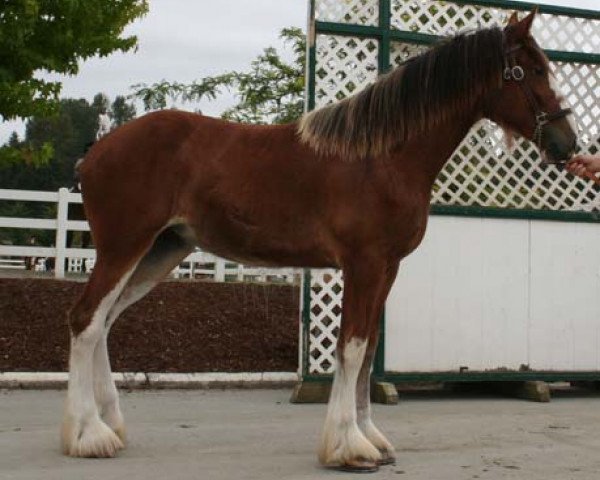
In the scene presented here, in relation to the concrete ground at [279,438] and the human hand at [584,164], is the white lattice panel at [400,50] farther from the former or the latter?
the concrete ground at [279,438]

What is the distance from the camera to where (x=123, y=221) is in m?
4.92

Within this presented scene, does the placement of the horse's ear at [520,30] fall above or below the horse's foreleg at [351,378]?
above

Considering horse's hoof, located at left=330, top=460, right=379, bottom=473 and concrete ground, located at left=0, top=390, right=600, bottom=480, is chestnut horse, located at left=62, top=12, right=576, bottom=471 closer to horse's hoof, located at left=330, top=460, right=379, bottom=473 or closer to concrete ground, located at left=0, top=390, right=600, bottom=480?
horse's hoof, located at left=330, top=460, right=379, bottom=473

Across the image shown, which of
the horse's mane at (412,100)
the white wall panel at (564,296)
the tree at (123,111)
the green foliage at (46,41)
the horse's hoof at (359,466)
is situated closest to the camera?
the horse's hoof at (359,466)

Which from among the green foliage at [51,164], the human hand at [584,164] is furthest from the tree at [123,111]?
the human hand at [584,164]

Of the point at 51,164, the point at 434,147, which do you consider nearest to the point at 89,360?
the point at 434,147

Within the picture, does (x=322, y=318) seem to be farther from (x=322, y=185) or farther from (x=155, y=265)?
(x=322, y=185)

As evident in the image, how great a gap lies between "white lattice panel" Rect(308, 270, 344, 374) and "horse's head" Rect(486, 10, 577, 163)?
274cm

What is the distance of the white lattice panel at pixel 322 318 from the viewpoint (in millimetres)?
7277

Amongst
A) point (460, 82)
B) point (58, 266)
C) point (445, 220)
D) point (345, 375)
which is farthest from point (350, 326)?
point (58, 266)

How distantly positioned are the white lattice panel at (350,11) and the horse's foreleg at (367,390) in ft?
10.7

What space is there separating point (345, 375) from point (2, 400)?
3.50 meters

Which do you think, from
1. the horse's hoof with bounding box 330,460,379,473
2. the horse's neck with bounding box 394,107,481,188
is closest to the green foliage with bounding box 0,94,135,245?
the horse's neck with bounding box 394,107,481,188

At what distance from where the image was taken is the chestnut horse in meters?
4.71
